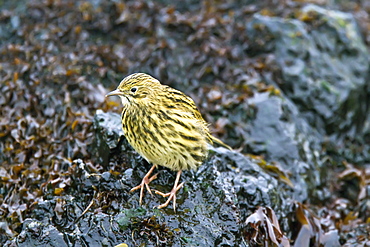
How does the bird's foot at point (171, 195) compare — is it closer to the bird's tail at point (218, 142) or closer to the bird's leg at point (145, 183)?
the bird's leg at point (145, 183)

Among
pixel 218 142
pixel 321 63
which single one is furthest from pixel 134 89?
pixel 321 63

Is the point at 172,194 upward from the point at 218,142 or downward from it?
upward

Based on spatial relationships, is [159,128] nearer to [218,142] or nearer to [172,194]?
[172,194]

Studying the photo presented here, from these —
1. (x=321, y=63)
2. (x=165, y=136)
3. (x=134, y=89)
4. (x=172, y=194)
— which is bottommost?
(x=321, y=63)

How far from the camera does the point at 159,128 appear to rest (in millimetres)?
4844

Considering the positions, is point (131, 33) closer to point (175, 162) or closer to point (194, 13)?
point (194, 13)

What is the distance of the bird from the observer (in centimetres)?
483

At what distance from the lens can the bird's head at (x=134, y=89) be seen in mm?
4930

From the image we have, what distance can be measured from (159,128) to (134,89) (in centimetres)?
48

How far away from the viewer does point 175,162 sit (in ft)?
16.3

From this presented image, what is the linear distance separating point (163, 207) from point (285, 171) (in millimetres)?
2432

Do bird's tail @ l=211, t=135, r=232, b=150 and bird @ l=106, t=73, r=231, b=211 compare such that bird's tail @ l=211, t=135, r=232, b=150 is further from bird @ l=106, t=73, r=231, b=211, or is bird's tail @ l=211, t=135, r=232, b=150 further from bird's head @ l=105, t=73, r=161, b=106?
bird's head @ l=105, t=73, r=161, b=106

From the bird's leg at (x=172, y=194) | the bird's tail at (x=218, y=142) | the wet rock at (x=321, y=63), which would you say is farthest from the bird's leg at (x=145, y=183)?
the wet rock at (x=321, y=63)

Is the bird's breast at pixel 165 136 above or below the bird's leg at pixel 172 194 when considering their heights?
above
